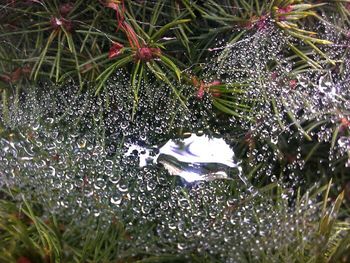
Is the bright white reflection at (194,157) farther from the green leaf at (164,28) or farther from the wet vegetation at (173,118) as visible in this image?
the green leaf at (164,28)

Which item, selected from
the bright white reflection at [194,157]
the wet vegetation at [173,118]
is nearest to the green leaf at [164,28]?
the wet vegetation at [173,118]

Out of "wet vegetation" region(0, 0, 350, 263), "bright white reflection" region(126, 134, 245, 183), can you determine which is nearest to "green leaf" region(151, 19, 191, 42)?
"wet vegetation" region(0, 0, 350, 263)

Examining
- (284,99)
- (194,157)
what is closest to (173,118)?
(194,157)

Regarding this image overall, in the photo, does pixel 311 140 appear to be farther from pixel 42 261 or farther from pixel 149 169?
Result: pixel 42 261

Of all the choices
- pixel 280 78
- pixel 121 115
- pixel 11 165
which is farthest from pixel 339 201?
pixel 11 165

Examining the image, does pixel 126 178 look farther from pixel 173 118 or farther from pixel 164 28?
pixel 164 28

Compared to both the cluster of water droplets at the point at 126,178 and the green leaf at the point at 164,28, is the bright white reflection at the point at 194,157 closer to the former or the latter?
the cluster of water droplets at the point at 126,178

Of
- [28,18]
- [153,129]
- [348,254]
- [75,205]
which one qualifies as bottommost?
[348,254]

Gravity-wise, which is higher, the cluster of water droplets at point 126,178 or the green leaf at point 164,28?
the green leaf at point 164,28
